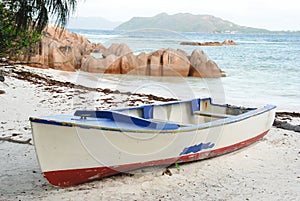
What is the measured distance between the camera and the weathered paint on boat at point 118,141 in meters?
4.44

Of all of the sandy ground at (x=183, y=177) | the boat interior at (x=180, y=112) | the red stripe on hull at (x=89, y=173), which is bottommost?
the sandy ground at (x=183, y=177)

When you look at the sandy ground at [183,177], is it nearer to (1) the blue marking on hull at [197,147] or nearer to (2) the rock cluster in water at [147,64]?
(1) the blue marking on hull at [197,147]

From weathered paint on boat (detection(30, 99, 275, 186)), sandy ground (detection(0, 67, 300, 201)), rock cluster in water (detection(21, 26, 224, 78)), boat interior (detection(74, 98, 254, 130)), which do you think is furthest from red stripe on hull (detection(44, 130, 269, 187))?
rock cluster in water (detection(21, 26, 224, 78))

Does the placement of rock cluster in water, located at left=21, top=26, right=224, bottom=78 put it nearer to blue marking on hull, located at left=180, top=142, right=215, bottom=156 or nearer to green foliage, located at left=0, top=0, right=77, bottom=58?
blue marking on hull, located at left=180, top=142, right=215, bottom=156

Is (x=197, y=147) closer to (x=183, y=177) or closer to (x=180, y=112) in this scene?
(x=183, y=177)

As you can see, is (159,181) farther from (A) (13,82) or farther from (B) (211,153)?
(A) (13,82)

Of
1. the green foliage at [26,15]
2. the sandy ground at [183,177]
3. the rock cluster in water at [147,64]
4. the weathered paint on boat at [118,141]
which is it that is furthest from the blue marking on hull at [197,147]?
the rock cluster in water at [147,64]

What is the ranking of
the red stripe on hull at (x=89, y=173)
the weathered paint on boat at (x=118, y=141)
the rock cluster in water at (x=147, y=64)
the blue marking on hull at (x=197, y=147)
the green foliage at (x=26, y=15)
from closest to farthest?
1. the green foliage at (x=26, y=15)
2. the weathered paint on boat at (x=118, y=141)
3. the red stripe on hull at (x=89, y=173)
4. the blue marking on hull at (x=197, y=147)
5. the rock cluster in water at (x=147, y=64)

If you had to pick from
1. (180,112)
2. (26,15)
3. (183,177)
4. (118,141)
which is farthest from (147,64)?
(26,15)

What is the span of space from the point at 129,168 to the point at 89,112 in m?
0.98

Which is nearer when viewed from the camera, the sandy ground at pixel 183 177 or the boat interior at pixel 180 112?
the sandy ground at pixel 183 177

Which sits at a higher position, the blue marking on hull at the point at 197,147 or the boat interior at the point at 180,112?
the boat interior at the point at 180,112

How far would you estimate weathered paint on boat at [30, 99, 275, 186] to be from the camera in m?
4.44

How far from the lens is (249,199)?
15.6 ft
